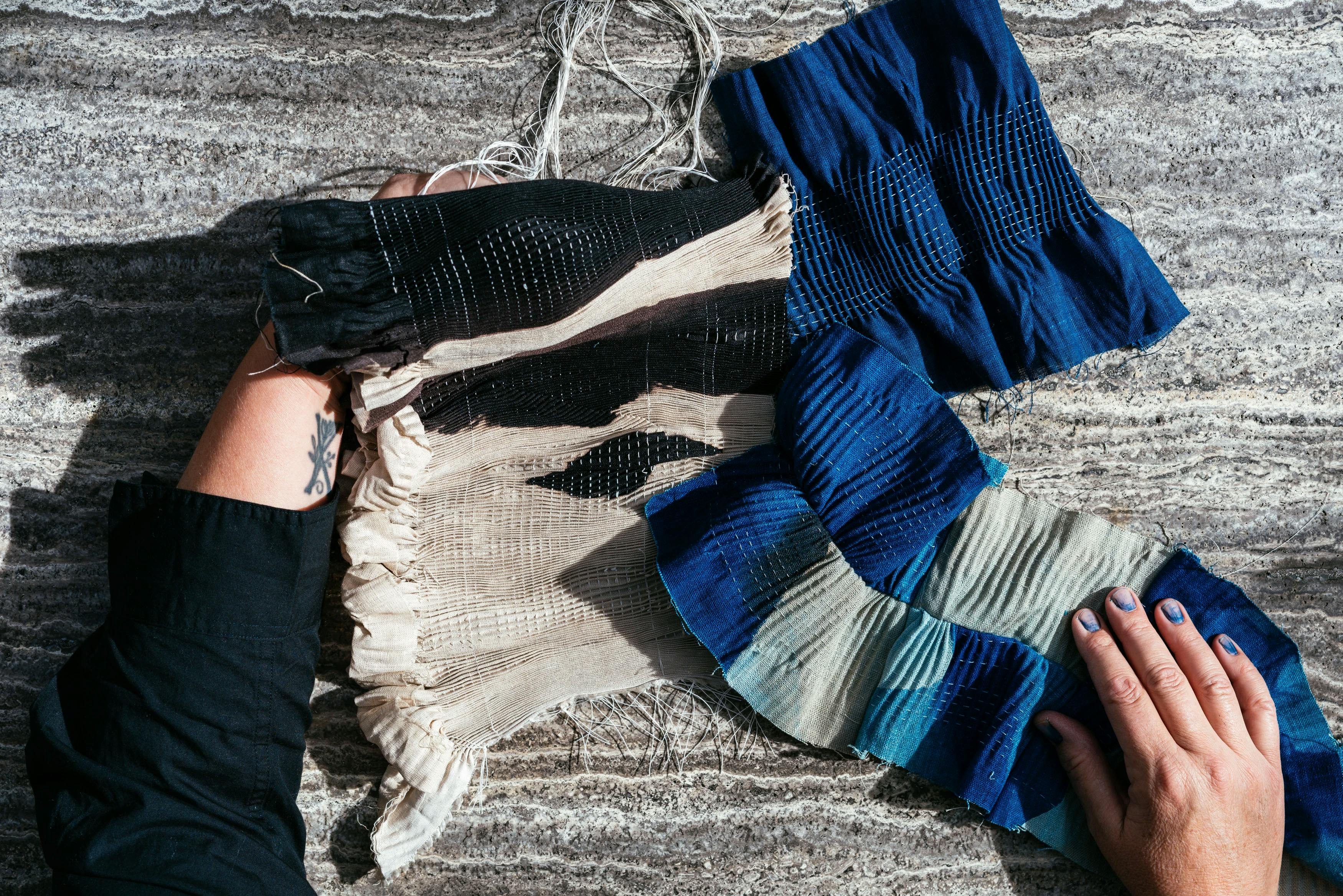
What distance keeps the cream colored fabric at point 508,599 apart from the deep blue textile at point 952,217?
383 mm

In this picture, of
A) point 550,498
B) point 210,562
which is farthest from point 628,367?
point 210,562

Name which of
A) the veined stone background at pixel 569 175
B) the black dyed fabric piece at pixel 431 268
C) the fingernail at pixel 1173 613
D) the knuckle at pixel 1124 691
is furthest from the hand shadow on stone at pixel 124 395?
the fingernail at pixel 1173 613

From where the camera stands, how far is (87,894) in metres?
1.13

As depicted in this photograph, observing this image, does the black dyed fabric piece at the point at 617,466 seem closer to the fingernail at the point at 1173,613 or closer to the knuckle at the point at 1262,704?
the fingernail at the point at 1173,613

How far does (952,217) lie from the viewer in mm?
1410

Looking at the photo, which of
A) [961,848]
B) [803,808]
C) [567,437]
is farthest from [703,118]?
[961,848]

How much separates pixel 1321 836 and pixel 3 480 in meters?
2.28

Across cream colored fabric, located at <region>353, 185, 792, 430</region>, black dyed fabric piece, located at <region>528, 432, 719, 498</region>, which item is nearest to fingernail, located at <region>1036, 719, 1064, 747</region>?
black dyed fabric piece, located at <region>528, 432, 719, 498</region>

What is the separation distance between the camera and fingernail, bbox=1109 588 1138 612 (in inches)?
52.2

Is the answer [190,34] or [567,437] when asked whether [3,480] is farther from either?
[567,437]

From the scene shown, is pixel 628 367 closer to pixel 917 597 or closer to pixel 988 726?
pixel 917 597

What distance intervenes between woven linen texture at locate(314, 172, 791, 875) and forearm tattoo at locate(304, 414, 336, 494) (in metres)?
0.05

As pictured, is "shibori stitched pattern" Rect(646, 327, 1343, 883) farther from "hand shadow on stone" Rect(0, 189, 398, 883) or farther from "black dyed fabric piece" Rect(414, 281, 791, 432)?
"hand shadow on stone" Rect(0, 189, 398, 883)

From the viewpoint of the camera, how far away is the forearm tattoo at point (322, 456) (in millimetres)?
1285
